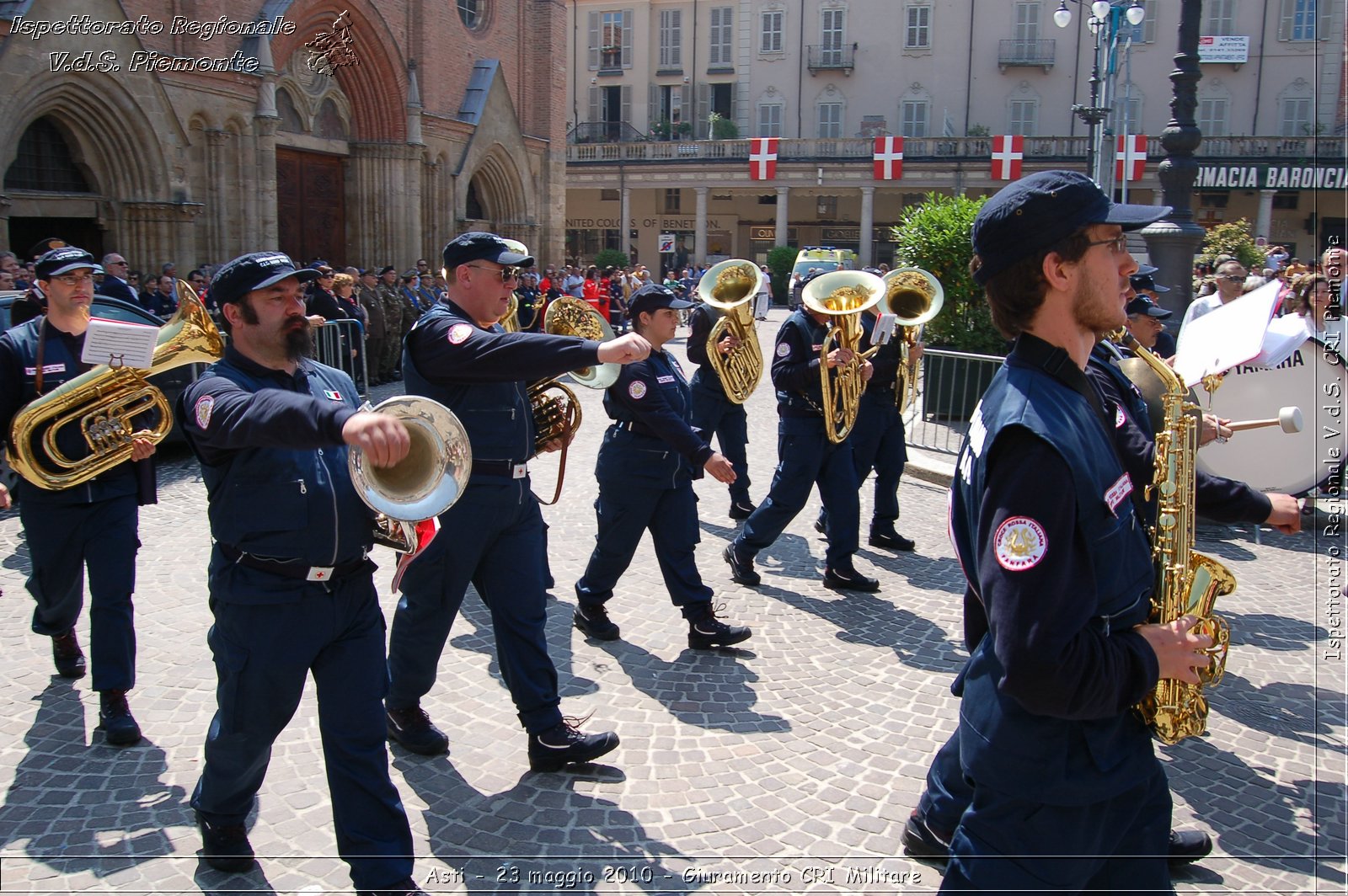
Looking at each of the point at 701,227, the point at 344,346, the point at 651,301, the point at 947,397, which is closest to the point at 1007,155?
the point at 701,227

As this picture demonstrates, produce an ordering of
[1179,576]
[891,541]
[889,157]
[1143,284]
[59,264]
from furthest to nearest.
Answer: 1. [889,157]
2. [891,541]
3. [1143,284]
4. [59,264]
5. [1179,576]

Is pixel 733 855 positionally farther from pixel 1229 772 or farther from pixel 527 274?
pixel 527 274

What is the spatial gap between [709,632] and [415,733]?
1823 mm

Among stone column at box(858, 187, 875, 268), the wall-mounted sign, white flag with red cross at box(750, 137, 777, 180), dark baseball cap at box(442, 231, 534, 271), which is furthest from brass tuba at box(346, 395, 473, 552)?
the wall-mounted sign

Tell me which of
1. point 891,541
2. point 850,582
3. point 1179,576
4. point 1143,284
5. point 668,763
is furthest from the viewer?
point 891,541

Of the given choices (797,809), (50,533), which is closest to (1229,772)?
(797,809)

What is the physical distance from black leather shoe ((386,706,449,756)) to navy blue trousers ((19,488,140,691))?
1.25 metres

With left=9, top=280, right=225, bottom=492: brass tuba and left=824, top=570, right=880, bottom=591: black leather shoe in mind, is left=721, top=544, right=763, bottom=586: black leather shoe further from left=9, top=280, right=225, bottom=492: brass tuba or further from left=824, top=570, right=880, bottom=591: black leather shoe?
left=9, top=280, right=225, bottom=492: brass tuba

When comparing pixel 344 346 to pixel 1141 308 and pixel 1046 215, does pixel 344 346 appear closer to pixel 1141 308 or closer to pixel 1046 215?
pixel 1141 308

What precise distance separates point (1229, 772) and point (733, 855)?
2312 mm

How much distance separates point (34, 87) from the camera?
46.7ft

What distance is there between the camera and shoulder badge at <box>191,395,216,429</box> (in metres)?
3.06

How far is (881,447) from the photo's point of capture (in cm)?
768

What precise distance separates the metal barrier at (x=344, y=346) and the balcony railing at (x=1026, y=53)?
37.3 m
